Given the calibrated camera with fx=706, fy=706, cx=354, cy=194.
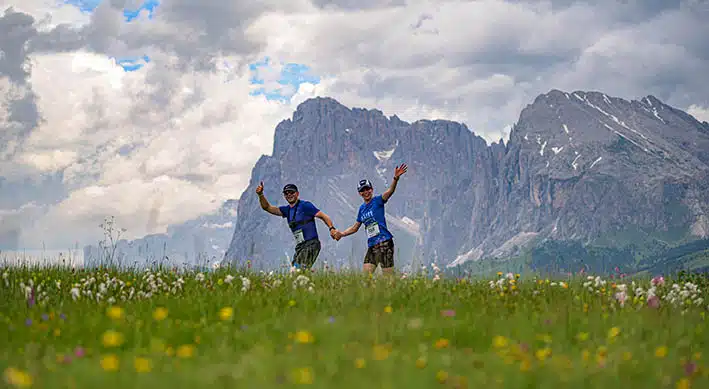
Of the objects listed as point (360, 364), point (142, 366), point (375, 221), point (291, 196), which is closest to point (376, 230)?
point (375, 221)

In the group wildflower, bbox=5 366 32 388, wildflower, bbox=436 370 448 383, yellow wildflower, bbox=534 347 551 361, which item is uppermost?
wildflower, bbox=5 366 32 388

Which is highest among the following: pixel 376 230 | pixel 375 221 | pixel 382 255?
pixel 375 221

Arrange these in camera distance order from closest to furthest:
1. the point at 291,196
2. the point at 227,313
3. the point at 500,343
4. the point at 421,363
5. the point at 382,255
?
the point at 421,363, the point at 500,343, the point at 227,313, the point at 382,255, the point at 291,196

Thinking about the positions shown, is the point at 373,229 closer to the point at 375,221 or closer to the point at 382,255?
the point at 375,221

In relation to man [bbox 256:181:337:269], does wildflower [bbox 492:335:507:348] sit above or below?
below

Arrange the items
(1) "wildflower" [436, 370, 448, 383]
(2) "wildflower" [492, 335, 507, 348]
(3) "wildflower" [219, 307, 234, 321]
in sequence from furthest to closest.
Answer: (3) "wildflower" [219, 307, 234, 321] → (2) "wildflower" [492, 335, 507, 348] → (1) "wildflower" [436, 370, 448, 383]

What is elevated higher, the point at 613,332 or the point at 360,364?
the point at 360,364

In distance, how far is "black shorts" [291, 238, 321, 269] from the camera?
17328 mm

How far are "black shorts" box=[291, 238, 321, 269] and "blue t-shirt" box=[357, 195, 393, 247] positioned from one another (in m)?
1.33

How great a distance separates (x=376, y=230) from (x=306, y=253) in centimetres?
182

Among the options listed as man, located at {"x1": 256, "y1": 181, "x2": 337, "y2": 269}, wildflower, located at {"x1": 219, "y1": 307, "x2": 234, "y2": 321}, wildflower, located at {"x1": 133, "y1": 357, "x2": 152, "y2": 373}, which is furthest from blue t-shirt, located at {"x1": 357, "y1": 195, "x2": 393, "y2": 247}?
wildflower, located at {"x1": 133, "y1": 357, "x2": 152, "y2": 373}

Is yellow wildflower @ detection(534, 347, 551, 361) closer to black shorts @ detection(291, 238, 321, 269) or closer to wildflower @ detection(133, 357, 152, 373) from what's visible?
wildflower @ detection(133, 357, 152, 373)

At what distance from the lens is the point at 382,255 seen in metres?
17.0

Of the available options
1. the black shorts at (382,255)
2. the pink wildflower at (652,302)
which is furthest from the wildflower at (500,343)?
the black shorts at (382,255)
